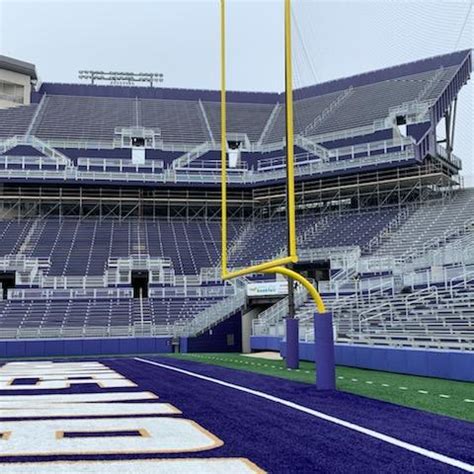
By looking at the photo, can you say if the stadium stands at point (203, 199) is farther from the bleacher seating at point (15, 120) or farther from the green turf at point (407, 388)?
the green turf at point (407, 388)

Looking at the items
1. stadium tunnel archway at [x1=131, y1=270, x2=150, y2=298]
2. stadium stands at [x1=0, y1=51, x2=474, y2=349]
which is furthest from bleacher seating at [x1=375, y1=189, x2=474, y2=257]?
stadium tunnel archway at [x1=131, y1=270, x2=150, y2=298]

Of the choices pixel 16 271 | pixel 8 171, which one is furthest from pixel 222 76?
pixel 8 171

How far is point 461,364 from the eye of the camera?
1061cm

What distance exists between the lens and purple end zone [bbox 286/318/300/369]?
40.4 ft

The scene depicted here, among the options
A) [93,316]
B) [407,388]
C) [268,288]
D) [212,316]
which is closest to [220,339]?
[212,316]

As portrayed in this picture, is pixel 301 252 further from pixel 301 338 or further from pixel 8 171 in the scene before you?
pixel 8 171

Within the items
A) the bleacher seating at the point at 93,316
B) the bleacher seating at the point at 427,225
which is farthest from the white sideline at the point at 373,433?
the bleacher seating at the point at 427,225

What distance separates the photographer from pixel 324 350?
335 inches

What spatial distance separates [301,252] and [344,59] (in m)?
13.6

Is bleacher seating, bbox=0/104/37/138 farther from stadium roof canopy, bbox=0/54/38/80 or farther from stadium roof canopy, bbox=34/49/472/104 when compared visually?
stadium roof canopy, bbox=0/54/38/80

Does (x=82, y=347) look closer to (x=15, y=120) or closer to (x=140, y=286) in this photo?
(x=140, y=286)

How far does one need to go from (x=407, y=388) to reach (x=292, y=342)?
352 cm

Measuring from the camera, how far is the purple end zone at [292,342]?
12305mm

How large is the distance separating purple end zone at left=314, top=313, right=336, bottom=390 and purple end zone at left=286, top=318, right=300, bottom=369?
144 inches
